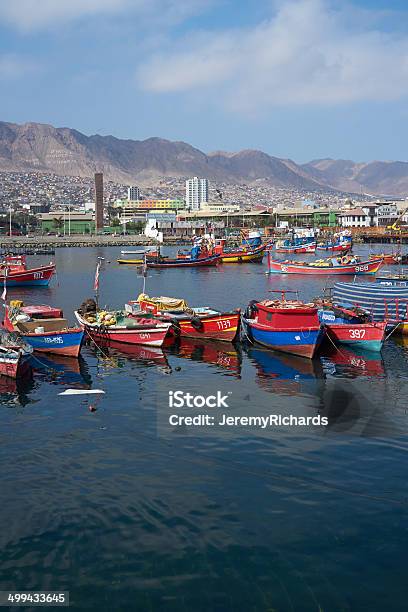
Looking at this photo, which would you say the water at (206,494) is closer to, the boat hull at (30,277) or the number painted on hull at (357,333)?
the number painted on hull at (357,333)

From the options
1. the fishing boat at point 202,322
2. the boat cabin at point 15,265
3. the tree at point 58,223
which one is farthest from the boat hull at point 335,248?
the tree at point 58,223

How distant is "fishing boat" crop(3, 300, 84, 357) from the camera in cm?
2930

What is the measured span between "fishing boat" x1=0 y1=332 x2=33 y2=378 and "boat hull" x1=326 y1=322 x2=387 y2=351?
14.4 meters

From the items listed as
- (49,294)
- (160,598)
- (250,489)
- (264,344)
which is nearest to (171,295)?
(49,294)

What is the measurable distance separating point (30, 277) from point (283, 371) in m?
42.8

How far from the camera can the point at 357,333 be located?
3066 cm

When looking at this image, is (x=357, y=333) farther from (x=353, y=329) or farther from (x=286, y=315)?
(x=286, y=315)

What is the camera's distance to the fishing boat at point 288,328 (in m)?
29.4

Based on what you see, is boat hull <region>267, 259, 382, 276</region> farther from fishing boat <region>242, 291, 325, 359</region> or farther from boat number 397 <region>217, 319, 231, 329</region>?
boat number 397 <region>217, 319, 231, 329</region>

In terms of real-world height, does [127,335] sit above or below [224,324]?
below

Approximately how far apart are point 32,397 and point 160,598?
13.4m

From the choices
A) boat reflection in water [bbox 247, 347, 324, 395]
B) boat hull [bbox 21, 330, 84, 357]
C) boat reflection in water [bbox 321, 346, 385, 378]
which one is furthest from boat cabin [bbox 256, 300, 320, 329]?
boat hull [bbox 21, 330, 84, 357]

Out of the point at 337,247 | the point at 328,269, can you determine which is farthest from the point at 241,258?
the point at 328,269

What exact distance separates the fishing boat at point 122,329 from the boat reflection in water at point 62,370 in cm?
223
